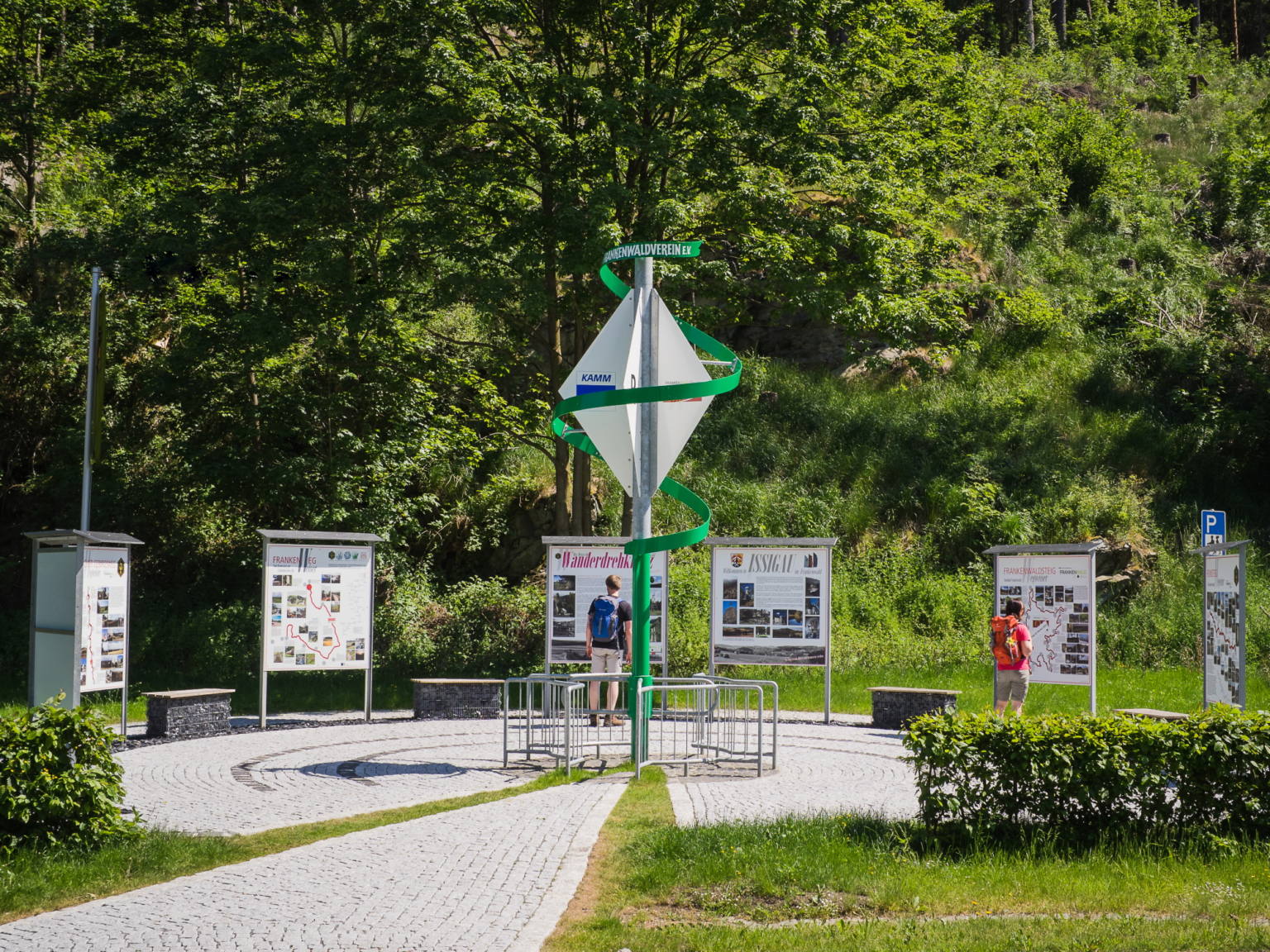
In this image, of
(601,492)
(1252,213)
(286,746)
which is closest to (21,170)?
(601,492)

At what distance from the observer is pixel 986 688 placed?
20125mm

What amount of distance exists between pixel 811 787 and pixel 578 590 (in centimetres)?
647

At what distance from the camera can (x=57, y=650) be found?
13773mm

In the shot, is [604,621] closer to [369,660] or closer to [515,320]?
[369,660]

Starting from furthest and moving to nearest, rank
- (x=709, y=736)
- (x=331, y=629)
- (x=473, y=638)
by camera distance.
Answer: (x=473, y=638)
(x=331, y=629)
(x=709, y=736)

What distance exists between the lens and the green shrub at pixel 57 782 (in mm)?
8188

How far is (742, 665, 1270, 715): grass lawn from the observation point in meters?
18.5

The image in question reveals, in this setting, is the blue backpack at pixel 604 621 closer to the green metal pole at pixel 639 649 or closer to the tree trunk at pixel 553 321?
the green metal pole at pixel 639 649

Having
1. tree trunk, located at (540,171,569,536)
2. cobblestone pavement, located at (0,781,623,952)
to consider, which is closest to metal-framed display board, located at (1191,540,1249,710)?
cobblestone pavement, located at (0,781,623,952)

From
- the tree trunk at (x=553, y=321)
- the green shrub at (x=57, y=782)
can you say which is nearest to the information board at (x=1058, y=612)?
the tree trunk at (x=553, y=321)

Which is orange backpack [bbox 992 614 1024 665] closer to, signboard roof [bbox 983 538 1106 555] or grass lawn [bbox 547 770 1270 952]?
signboard roof [bbox 983 538 1106 555]

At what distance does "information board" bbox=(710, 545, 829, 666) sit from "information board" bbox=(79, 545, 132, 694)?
26.1 ft

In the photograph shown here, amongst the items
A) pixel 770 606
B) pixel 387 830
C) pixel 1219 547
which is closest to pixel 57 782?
pixel 387 830

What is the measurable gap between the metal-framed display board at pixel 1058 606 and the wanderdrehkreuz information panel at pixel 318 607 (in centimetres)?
904
